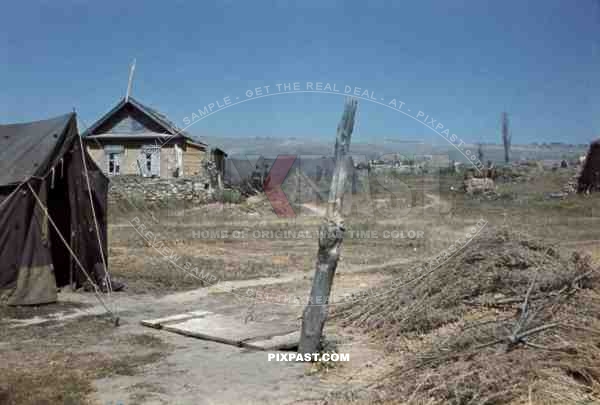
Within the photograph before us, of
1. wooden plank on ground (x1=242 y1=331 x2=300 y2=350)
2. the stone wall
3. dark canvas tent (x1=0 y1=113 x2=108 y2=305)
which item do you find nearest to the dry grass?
wooden plank on ground (x1=242 y1=331 x2=300 y2=350)

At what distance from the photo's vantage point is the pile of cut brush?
4609 mm

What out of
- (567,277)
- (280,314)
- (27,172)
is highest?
(27,172)

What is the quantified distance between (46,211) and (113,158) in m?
18.0

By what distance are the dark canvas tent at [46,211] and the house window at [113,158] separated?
15.2 m

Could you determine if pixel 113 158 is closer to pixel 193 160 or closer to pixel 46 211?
pixel 193 160

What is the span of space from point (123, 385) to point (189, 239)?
1129 cm

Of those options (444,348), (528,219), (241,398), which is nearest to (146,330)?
(241,398)

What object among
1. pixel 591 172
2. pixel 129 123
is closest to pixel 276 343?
pixel 129 123

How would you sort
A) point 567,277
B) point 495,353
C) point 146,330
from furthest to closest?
point 146,330, point 567,277, point 495,353

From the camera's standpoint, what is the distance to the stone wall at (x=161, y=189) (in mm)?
24750

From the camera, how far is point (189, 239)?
1673cm

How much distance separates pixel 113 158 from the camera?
26766mm

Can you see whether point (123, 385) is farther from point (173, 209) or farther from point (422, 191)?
point (422, 191)

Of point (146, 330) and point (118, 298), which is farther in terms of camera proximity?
point (118, 298)
